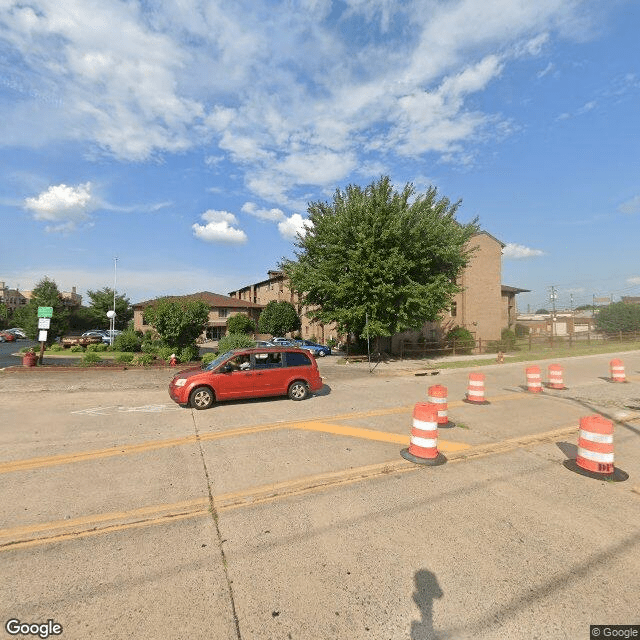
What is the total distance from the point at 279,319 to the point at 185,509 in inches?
1435

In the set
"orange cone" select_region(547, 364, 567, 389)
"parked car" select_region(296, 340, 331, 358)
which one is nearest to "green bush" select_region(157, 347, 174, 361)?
"parked car" select_region(296, 340, 331, 358)

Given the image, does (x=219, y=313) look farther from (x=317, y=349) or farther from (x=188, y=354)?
(x=188, y=354)

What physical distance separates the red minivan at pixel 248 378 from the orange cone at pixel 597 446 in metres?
7.10

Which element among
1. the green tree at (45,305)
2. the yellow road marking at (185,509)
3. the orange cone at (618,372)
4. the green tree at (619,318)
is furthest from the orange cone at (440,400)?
the green tree at (619,318)

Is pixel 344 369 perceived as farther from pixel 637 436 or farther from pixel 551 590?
pixel 551 590

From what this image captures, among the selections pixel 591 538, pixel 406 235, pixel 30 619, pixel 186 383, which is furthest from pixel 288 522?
pixel 406 235

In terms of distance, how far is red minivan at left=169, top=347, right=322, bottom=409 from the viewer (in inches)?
395

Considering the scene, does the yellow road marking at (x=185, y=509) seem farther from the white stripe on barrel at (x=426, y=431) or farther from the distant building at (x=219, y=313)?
the distant building at (x=219, y=313)

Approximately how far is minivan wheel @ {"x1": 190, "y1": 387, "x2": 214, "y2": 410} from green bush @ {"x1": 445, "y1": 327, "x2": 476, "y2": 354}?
922 inches

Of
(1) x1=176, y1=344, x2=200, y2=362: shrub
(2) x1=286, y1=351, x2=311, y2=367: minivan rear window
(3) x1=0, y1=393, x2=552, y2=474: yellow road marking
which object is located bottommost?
(3) x1=0, y1=393, x2=552, y2=474: yellow road marking

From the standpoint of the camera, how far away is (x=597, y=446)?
5.52 m

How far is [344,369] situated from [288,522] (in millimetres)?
15888

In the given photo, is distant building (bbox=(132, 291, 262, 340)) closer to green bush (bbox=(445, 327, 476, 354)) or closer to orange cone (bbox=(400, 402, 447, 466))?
green bush (bbox=(445, 327, 476, 354))

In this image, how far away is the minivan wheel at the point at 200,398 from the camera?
1000 centimetres
